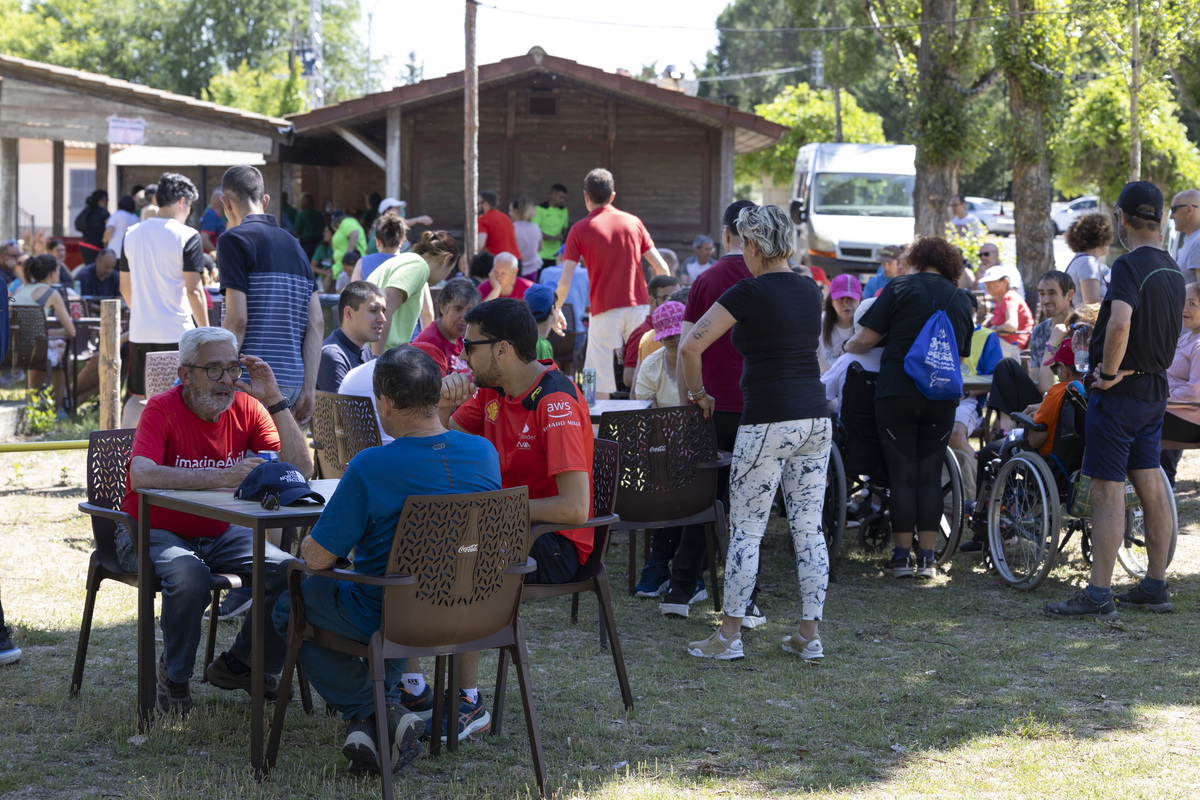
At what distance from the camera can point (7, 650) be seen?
4969 millimetres

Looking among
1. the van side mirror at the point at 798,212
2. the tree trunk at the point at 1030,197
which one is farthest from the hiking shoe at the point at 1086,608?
the van side mirror at the point at 798,212

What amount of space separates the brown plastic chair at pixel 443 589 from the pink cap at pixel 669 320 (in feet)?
9.27

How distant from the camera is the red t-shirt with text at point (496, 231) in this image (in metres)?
13.4

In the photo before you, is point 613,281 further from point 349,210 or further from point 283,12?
point 283,12

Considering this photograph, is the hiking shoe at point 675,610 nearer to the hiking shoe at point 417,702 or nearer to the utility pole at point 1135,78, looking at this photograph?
the hiking shoe at point 417,702

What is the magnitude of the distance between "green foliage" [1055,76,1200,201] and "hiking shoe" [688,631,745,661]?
69.2 ft

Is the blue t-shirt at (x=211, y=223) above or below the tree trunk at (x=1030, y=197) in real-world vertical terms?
below

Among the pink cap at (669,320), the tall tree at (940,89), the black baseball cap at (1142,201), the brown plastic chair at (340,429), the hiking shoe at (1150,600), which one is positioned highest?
the tall tree at (940,89)

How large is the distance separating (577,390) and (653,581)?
2.23 meters

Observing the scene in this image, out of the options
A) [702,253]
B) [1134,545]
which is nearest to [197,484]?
[1134,545]

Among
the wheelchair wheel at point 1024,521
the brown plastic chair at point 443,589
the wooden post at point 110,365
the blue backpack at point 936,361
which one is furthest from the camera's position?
the wooden post at point 110,365

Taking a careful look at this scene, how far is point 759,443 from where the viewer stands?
5066 millimetres

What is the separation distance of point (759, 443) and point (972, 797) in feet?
5.60

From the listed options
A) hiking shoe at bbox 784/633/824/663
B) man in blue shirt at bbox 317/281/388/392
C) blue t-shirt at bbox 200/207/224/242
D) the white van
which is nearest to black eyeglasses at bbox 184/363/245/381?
man in blue shirt at bbox 317/281/388/392
